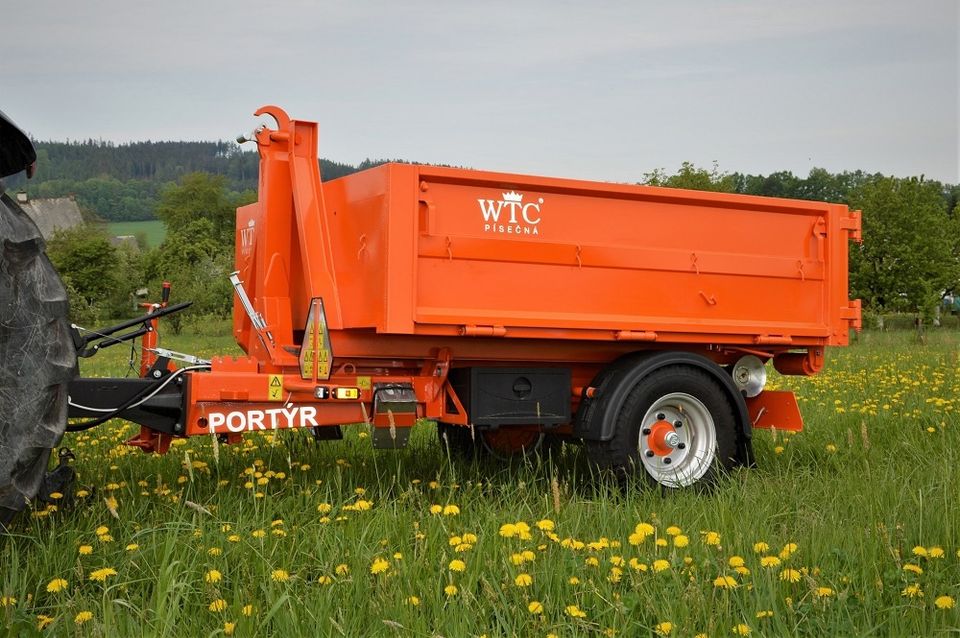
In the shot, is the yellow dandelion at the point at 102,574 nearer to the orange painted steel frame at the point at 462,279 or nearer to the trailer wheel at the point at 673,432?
the orange painted steel frame at the point at 462,279

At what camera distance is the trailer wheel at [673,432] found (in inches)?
223

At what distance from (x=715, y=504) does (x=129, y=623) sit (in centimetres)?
282

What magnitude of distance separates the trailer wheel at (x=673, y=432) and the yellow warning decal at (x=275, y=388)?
1.76m

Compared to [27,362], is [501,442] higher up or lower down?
lower down

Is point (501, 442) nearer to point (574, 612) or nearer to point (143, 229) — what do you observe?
point (574, 612)

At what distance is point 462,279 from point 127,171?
377ft

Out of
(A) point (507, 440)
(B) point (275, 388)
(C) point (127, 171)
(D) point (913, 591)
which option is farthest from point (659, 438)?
(C) point (127, 171)

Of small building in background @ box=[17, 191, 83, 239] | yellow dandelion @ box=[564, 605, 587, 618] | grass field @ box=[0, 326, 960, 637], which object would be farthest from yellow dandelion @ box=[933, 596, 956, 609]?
small building in background @ box=[17, 191, 83, 239]

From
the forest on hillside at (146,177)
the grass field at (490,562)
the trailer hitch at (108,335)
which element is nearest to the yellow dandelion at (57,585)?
the grass field at (490,562)

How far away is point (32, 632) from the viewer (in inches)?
129

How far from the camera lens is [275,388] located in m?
5.11

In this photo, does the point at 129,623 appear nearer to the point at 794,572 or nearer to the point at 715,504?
the point at 794,572

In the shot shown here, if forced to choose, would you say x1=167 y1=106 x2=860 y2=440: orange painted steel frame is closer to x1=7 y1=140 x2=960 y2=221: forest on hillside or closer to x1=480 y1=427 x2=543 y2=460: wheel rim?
x1=480 y1=427 x2=543 y2=460: wheel rim

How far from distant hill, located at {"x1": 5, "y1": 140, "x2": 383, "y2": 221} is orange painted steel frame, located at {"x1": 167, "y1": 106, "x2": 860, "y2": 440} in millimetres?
87030
